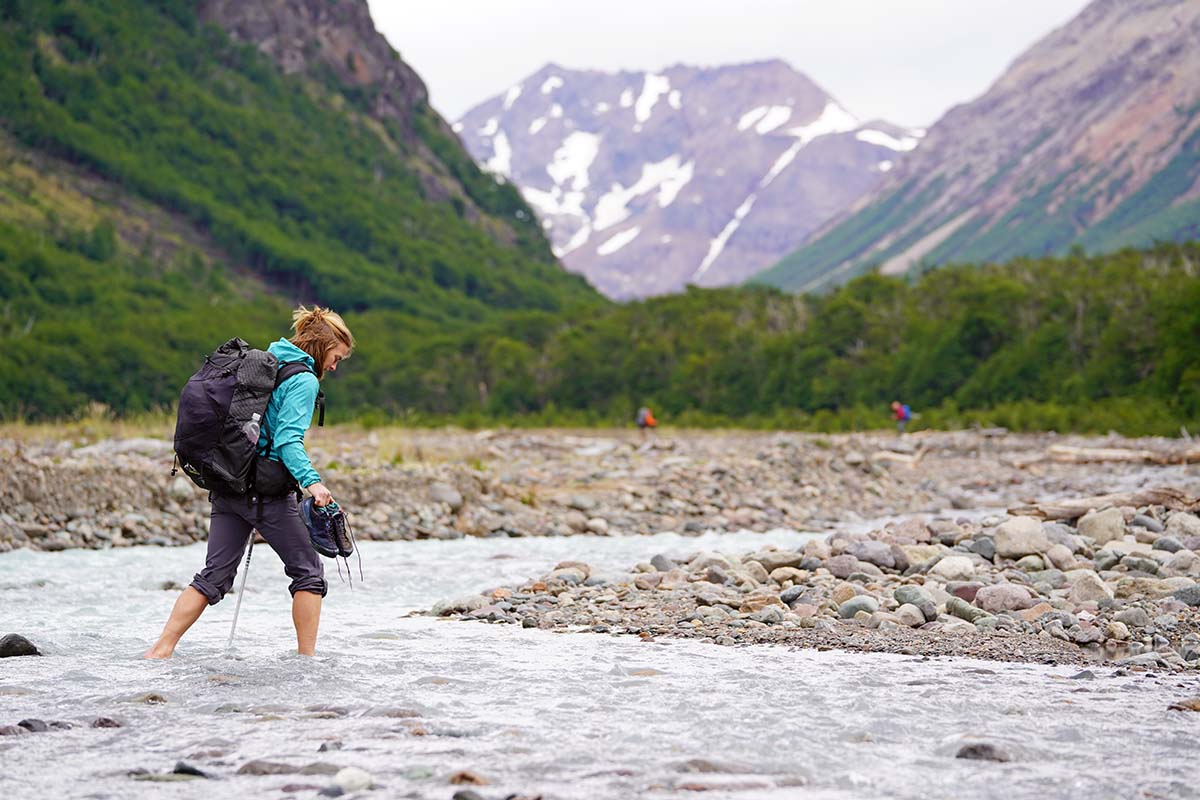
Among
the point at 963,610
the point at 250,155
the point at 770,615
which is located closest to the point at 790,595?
the point at 770,615

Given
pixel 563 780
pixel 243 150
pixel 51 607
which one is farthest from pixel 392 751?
pixel 243 150

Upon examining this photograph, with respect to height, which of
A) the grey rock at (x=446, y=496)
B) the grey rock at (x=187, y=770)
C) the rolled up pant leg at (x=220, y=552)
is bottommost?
the grey rock at (x=446, y=496)

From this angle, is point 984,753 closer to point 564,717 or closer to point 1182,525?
point 564,717

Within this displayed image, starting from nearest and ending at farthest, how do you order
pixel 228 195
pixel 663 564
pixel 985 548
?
pixel 985 548 < pixel 663 564 < pixel 228 195

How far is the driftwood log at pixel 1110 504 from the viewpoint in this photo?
1491 centimetres

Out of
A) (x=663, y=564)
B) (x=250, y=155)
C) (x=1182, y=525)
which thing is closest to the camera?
(x=663, y=564)

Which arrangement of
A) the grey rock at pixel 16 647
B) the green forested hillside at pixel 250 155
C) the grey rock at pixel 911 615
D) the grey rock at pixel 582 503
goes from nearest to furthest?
the grey rock at pixel 16 647 → the grey rock at pixel 911 615 → the grey rock at pixel 582 503 → the green forested hillside at pixel 250 155

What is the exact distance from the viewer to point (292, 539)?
25.0 ft

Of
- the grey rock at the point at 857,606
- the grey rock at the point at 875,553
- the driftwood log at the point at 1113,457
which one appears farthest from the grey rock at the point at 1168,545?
the driftwood log at the point at 1113,457

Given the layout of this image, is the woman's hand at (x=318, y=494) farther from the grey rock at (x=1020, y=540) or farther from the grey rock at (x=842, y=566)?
the grey rock at (x=1020, y=540)

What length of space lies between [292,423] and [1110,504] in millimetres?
11514

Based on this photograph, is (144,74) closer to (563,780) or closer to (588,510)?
(588,510)

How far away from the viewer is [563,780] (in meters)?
5.35

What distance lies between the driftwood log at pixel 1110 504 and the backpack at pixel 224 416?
10.1 metres
